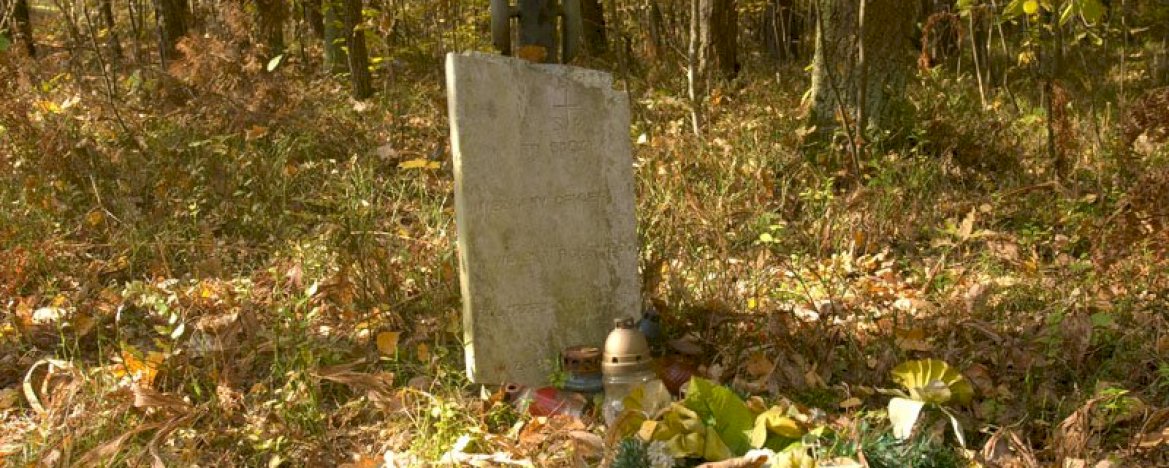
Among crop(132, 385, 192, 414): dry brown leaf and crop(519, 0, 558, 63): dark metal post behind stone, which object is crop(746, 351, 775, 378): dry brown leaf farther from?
crop(132, 385, 192, 414): dry brown leaf

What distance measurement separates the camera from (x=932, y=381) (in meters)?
3.98

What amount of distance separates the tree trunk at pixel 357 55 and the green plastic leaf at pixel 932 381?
6937mm

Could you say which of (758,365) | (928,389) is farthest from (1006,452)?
(758,365)

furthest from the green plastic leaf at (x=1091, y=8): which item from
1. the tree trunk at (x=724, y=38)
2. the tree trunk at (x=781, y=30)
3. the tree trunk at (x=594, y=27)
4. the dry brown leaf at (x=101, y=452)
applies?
the tree trunk at (x=594, y=27)

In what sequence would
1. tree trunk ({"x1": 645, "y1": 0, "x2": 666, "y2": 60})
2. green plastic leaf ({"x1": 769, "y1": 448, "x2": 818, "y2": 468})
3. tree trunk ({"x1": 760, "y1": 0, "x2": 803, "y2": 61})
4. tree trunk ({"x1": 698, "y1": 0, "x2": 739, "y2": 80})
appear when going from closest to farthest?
green plastic leaf ({"x1": 769, "y1": 448, "x2": 818, "y2": 468}) < tree trunk ({"x1": 698, "y1": 0, "x2": 739, "y2": 80}) < tree trunk ({"x1": 645, "y1": 0, "x2": 666, "y2": 60}) < tree trunk ({"x1": 760, "y1": 0, "x2": 803, "y2": 61})

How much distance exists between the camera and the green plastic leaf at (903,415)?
3.74 metres

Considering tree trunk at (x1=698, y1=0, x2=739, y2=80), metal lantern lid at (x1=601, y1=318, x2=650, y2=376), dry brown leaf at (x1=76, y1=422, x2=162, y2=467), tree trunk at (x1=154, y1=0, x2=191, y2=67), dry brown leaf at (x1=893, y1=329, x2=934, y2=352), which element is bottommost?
dry brown leaf at (x1=893, y1=329, x2=934, y2=352)

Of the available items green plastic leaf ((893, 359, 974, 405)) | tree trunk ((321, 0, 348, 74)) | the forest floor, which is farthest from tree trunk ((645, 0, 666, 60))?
green plastic leaf ((893, 359, 974, 405))

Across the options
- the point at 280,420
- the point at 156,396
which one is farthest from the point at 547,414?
the point at 156,396

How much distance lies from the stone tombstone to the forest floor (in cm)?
31

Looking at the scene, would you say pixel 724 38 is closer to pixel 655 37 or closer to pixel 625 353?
pixel 655 37

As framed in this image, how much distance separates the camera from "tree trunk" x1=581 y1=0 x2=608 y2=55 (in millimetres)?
12305

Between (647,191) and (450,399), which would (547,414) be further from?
(647,191)

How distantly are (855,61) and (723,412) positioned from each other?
3915 millimetres
